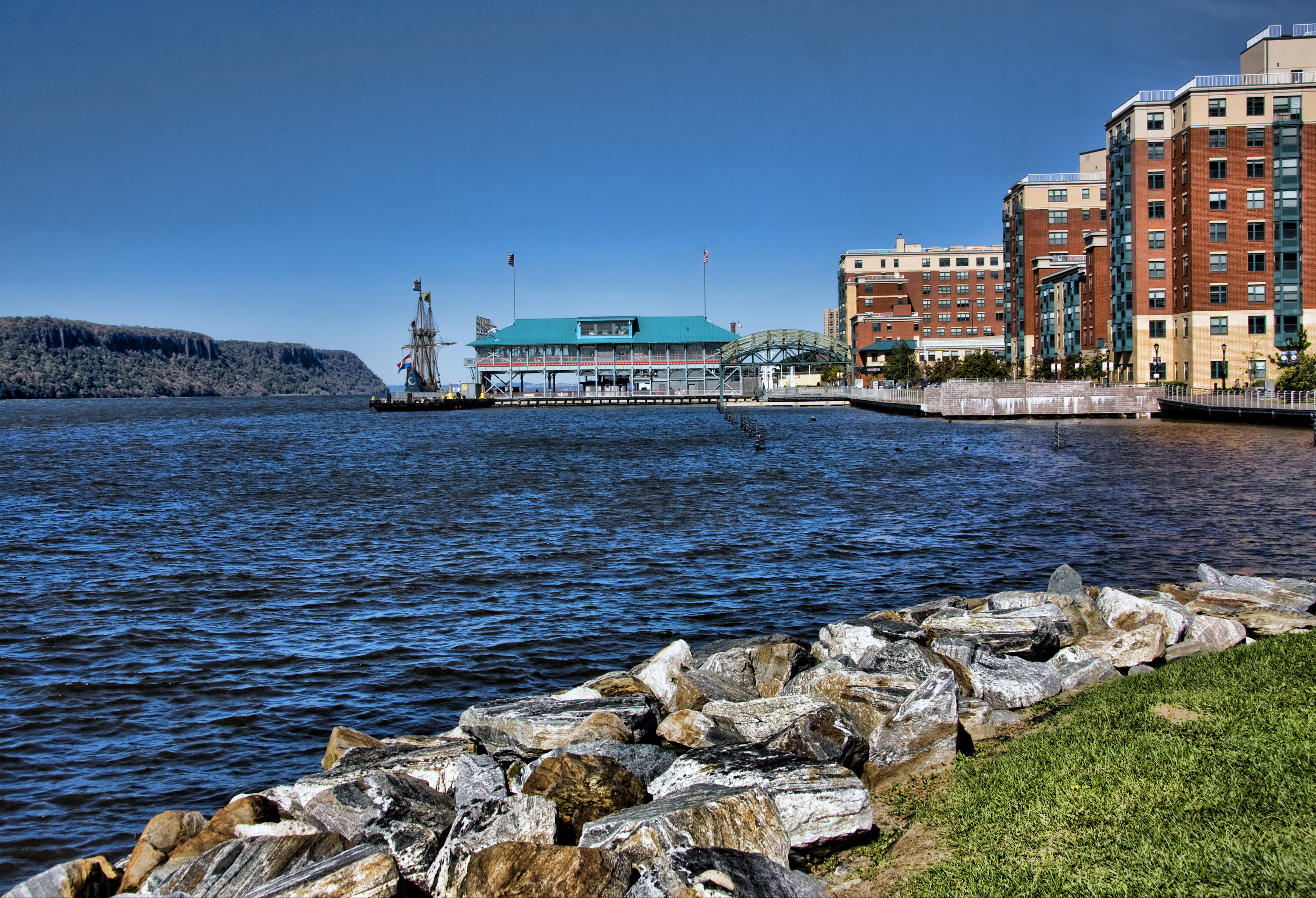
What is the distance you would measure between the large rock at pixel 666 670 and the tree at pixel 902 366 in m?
151

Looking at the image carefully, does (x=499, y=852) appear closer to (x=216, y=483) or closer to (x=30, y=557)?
(x=30, y=557)

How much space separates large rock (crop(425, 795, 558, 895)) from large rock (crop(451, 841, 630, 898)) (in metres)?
0.29

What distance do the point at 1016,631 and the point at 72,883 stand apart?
10913 millimetres

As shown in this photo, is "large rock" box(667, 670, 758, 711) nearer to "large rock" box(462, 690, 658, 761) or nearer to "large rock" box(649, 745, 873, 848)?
"large rock" box(462, 690, 658, 761)

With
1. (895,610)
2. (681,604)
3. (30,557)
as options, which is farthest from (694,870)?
(30,557)

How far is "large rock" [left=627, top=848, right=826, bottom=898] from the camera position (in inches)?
254

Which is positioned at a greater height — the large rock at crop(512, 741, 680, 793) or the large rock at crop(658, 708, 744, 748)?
the large rock at crop(512, 741, 680, 793)

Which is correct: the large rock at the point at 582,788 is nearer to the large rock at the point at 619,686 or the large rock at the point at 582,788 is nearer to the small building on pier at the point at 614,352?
the large rock at the point at 619,686

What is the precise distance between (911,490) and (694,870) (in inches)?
1324

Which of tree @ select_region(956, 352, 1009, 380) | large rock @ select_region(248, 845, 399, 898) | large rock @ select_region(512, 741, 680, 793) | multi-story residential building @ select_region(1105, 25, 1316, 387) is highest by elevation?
multi-story residential building @ select_region(1105, 25, 1316, 387)

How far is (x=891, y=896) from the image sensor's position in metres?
6.88

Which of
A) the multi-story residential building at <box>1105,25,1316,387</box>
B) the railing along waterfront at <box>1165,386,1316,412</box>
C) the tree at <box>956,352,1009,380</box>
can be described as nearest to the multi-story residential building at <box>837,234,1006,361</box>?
the tree at <box>956,352,1009,380</box>

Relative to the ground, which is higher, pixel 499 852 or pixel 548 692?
pixel 499 852

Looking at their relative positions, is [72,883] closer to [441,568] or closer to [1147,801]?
[1147,801]
